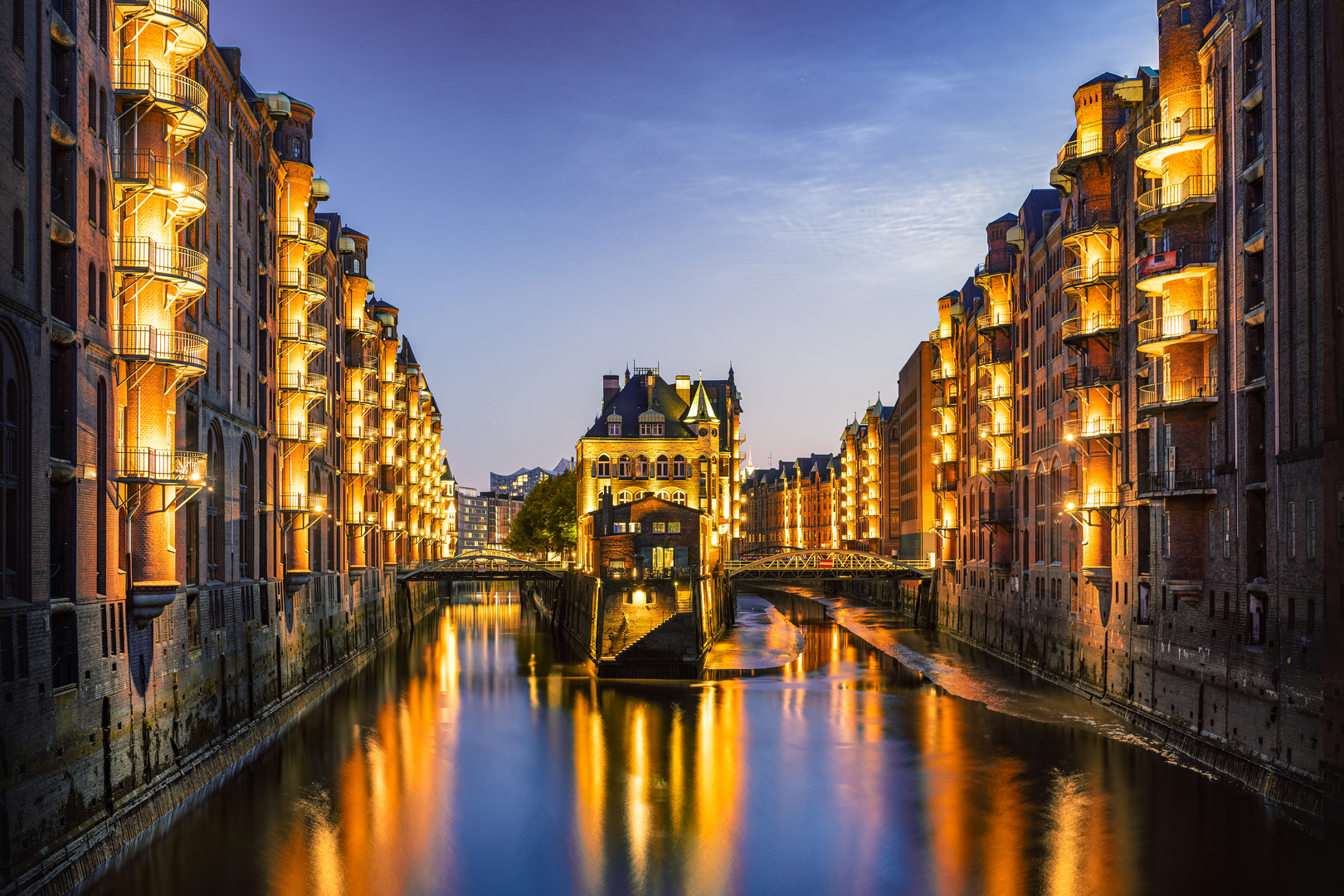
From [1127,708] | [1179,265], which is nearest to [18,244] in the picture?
[1179,265]

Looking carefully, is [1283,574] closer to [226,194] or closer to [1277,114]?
[1277,114]

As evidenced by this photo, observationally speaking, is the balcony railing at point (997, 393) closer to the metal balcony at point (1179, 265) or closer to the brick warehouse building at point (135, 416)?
the metal balcony at point (1179, 265)

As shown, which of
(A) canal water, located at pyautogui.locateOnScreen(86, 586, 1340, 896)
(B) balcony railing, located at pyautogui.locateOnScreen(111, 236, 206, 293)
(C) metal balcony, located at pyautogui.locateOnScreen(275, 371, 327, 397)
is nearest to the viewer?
(A) canal water, located at pyautogui.locateOnScreen(86, 586, 1340, 896)

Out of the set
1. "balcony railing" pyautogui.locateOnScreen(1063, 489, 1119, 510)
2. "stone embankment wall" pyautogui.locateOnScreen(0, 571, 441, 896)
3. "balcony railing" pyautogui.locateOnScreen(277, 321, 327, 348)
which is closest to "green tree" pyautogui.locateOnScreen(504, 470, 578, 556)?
"stone embankment wall" pyautogui.locateOnScreen(0, 571, 441, 896)

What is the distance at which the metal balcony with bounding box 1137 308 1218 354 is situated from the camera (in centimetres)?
3747

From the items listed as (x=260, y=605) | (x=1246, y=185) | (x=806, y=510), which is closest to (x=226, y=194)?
(x=260, y=605)

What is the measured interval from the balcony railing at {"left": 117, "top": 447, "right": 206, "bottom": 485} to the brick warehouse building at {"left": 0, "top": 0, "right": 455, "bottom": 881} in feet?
0.24

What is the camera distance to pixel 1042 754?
130 feet

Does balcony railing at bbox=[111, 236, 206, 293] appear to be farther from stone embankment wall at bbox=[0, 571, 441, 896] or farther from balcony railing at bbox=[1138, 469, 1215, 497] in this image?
balcony railing at bbox=[1138, 469, 1215, 497]

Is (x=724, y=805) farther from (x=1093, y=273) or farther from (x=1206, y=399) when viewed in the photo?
(x=1093, y=273)

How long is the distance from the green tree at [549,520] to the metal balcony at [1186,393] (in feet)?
247

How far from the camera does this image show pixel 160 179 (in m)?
31.6

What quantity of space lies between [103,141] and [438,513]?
11423 centimetres

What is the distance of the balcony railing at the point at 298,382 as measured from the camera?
5228 centimetres
